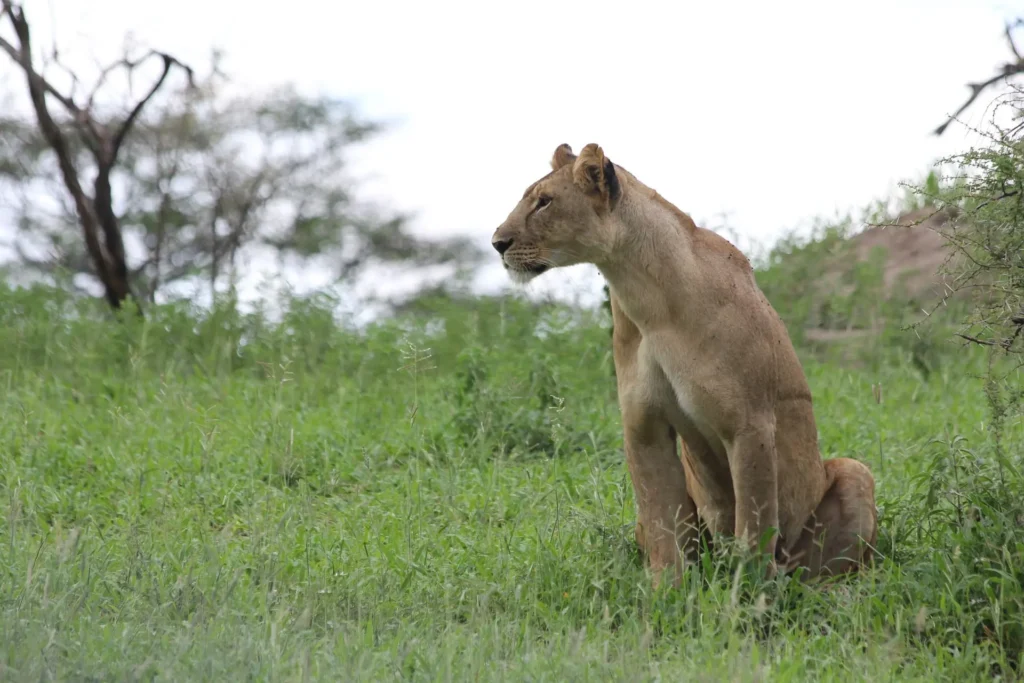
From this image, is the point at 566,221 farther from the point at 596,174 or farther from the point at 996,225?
the point at 996,225

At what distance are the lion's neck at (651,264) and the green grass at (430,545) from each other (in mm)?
705

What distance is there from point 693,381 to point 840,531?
3.28ft

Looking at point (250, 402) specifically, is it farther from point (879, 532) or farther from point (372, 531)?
point (879, 532)

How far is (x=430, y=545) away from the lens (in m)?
5.32

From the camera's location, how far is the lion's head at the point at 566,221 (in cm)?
495

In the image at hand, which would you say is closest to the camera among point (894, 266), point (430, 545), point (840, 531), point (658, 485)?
point (658, 485)

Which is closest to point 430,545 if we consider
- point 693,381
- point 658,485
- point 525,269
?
point 658,485

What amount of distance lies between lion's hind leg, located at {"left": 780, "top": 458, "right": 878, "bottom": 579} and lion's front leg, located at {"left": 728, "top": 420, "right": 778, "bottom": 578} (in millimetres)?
362

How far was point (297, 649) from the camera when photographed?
3852 mm

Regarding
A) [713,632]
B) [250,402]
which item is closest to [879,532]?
[713,632]

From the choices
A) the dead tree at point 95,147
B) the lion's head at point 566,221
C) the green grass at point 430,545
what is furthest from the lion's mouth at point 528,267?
the dead tree at point 95,147

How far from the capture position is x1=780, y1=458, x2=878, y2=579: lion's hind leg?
16.8 ft

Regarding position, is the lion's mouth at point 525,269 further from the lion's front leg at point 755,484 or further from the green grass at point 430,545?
the lion's front leg at point 755,484

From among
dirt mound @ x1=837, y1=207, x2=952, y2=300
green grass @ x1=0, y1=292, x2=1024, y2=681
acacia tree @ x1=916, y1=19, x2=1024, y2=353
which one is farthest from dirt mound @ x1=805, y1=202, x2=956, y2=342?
acacia tree @ x1=916, y1=19, x2=1024, y2=353
